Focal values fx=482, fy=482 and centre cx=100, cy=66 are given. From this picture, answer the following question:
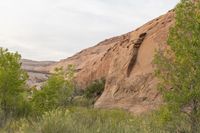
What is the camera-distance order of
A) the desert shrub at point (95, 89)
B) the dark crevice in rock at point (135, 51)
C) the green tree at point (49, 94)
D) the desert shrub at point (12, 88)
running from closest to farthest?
the desert shrub at point (12, 88), the green tree at point (49, 94), the dark crevice in rock at point (135, 51), the desert shrub at point (95, 89)

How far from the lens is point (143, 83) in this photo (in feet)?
98.6

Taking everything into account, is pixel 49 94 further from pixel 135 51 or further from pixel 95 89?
pixel 95 89

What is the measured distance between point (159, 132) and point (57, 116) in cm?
279

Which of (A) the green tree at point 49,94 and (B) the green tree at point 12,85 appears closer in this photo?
(B) the green tree at point 12,85

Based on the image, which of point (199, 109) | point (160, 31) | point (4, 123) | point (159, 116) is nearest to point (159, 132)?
point (159, 116)

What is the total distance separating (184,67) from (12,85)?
33.6 ft

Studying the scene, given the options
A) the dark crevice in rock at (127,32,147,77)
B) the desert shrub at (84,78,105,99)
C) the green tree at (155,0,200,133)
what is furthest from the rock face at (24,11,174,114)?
the green tree at (155,0,200,133)

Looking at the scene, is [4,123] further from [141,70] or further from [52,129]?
[141,70]

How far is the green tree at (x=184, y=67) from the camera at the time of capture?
41.5 ft

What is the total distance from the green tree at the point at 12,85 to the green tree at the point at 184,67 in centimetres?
917

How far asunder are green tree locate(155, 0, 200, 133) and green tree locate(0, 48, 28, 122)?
9.17 m

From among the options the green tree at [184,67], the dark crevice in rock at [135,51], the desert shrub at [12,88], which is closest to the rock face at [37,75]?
the dark crevice in rock at [135,51]

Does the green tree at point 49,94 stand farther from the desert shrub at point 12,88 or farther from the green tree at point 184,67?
the green tree at point 184,67

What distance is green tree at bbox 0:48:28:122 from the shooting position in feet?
68.2
